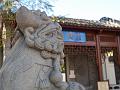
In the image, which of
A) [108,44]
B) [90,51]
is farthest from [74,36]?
[108,44]

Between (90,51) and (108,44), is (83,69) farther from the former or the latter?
(108,44)

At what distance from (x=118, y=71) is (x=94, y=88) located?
6.28 ft

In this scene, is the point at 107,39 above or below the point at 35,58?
above

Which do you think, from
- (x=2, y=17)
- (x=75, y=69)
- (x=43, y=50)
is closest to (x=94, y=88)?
(x=75, y=69)

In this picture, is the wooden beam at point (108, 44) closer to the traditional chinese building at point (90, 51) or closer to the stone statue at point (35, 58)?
the traditional chinese building at point (90, 51)

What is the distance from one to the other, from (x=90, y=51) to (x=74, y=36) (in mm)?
1359

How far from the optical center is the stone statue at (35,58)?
2912mm

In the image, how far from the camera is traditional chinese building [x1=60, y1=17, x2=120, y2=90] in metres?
12.7

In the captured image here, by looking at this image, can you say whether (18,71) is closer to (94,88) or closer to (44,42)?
(44,42)

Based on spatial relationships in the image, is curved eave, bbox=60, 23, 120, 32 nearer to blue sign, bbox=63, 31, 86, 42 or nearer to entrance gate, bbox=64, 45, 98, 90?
blue sign, bbox=63, 31, 86, 42

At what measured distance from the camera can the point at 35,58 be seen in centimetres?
302

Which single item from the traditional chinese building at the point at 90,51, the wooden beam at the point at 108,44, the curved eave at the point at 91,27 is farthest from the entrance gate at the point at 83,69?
the curved eave at the point at 91,27

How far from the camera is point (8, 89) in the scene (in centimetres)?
289

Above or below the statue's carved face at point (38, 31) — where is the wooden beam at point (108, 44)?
above
